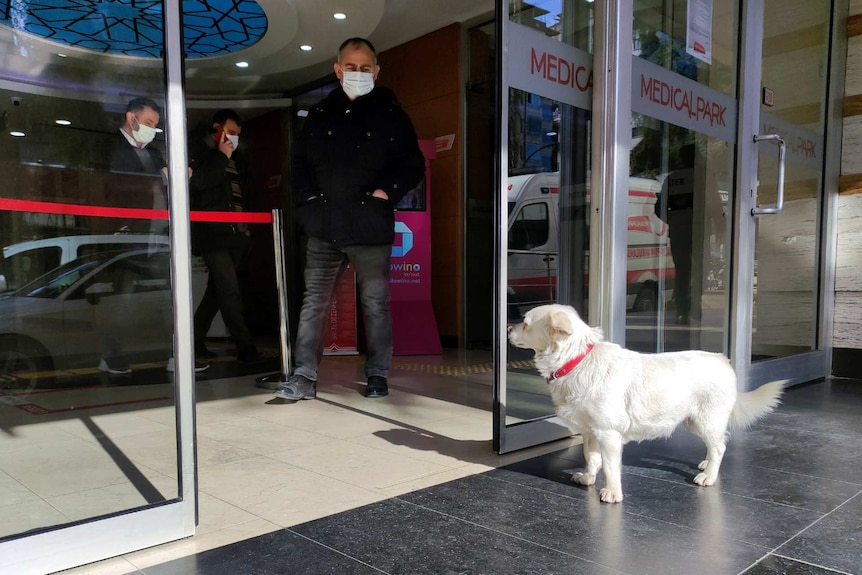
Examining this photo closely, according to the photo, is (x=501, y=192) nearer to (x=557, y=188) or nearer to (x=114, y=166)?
(x=557, y=188)

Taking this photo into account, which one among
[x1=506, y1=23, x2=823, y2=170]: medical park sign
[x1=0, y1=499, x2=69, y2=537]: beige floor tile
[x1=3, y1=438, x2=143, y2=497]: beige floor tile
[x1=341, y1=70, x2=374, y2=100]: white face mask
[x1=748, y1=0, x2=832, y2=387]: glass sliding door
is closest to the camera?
[x1=0, y1=499, x2=69, y2=537]: beige floor tile

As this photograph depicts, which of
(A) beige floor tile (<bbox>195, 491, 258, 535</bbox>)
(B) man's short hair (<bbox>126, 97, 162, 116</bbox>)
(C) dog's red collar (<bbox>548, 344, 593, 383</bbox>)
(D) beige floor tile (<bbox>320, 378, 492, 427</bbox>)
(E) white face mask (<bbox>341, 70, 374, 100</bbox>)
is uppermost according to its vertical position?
(E) white face mask (<bbox>341, 70, 374, 100</bbox>)

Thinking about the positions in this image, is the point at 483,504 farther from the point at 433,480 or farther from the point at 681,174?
the point at 681,174

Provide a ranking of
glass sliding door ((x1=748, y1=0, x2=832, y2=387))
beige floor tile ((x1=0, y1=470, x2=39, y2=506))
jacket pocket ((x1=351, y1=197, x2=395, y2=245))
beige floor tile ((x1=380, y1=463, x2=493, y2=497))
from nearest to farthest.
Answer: beige floor tile ((x1=0, y1=470, x2=39, y2=506))
beige floor tile ((x1=380, y1=463, x2=493, y2=497))
jacket pocket ((x1=351, y1=197, x2=395, y2=245))
glass sliding door ((x1=748, y1=0, x2=832, y2=387))

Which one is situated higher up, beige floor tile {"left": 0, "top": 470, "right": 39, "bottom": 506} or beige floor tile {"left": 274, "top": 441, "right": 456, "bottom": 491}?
beige floor tile {"left": 0, "top": 470, "right": 39, "bottom": 506}

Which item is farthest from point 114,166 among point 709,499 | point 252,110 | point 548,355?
point 252,110

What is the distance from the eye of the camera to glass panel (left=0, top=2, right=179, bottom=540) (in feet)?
6.86

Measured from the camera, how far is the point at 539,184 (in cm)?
325

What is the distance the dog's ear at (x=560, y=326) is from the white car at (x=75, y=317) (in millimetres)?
1697

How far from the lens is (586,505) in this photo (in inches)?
88.7

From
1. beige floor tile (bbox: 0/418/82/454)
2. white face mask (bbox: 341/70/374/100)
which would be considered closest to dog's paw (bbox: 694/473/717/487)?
beige floor tile (bbox: 0/418/82/454)

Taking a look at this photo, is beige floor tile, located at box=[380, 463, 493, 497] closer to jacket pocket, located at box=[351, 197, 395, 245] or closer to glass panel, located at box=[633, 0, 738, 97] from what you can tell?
jacket pocket, located at box=[351, 197, 395, 245]

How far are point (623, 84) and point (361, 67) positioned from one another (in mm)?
1703

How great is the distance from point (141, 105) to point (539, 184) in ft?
6.36
